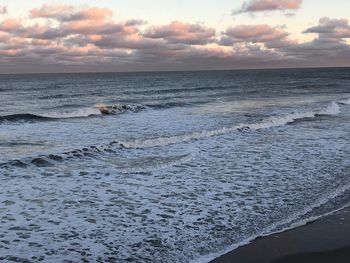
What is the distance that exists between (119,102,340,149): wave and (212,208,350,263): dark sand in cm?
1126

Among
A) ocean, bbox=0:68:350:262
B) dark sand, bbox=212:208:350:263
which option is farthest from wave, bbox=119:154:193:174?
dark sand, bbox=212:208:350:263

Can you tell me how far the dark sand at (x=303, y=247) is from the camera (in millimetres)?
7473

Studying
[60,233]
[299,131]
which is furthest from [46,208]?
[299,131]

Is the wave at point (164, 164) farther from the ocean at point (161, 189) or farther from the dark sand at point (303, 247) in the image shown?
the dark sand at point (303, 247)

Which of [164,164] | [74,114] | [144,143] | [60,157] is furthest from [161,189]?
[74,114]

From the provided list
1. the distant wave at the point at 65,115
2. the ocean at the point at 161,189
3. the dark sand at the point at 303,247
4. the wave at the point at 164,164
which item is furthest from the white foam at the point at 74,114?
the dark sand at the point at 303,247

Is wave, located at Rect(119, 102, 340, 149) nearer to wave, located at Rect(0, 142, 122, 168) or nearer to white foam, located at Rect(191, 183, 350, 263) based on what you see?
wave, located at Rect(0, 142, 122, 168)

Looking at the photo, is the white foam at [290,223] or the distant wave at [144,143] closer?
the white foam at [290,223]

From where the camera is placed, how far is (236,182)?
1297 cm

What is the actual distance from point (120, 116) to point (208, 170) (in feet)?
67.7

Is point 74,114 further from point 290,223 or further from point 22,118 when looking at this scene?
point 290,223

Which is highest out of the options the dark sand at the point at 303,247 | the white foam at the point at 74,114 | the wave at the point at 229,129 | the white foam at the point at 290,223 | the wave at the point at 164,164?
the white foam at the point at 74,114

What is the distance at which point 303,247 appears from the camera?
26.1ft

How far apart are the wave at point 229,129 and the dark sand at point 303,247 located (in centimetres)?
1126
